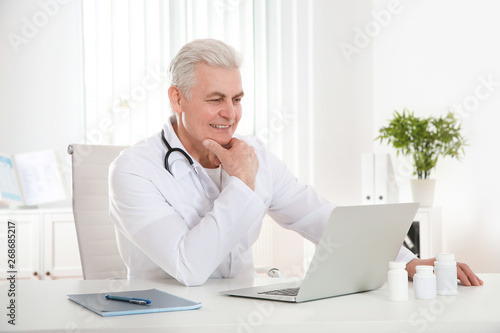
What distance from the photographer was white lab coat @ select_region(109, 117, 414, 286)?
Result: 5.13ft

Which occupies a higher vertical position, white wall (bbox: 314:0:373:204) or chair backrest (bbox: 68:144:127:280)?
white wall (bbox: 314:0:373:204)

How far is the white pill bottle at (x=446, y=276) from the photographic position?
1.36 meters

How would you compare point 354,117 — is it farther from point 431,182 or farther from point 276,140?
point 431,182

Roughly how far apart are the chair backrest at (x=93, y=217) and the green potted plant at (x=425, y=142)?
2.32m

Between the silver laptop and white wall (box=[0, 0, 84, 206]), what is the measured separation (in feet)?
11.7

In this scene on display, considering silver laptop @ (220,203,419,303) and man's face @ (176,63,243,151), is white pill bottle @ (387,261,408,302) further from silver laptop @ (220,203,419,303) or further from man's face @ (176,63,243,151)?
man's face @ (176,63,243,151)

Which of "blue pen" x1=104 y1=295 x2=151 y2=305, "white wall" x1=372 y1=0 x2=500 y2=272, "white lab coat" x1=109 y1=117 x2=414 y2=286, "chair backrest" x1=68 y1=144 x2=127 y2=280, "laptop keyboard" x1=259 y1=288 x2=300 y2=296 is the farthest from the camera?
"white wall" x1=372 y1=0 x2=500 y2=272

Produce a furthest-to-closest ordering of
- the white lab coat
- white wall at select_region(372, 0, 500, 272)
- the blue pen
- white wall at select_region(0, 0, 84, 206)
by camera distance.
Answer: white wall at select_region(0, 0, 84, 206)
white wall at select_region(372, 0, 500, 272)
the white lab coat
the blue pen

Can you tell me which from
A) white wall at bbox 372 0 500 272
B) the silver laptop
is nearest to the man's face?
the silver laptop

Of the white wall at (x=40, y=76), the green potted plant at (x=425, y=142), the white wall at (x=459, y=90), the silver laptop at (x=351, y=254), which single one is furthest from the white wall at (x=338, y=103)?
the silver laptop at (x=351, y=254)

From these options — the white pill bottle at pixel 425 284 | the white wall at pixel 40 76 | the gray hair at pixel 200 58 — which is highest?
the white wall at pixel 40 76

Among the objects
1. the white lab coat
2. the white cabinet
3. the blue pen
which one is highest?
the white lab coat

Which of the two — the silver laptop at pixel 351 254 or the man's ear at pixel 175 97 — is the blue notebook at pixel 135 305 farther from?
the man's ear at pixel 175 97

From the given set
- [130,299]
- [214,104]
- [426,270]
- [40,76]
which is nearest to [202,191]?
[214,104]
